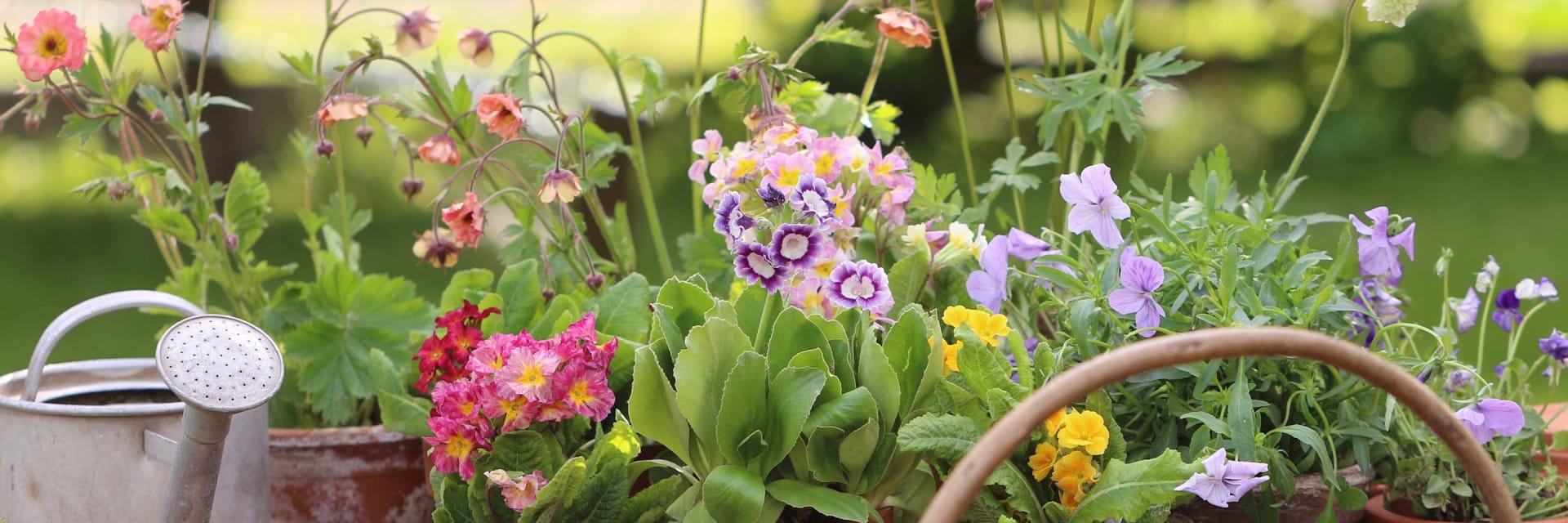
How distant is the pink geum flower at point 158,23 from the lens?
1.02 metres

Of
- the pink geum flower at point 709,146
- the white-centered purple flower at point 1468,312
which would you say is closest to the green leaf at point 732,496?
the pink geum flower at point 709,146

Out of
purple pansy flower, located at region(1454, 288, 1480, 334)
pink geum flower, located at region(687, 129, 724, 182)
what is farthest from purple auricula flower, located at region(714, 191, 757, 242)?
purple pansy flower, located at region(1454, 288, 1480, 334)

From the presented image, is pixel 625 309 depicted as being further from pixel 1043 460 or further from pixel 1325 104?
pixel 1325 104

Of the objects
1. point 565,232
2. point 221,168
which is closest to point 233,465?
point 565,232

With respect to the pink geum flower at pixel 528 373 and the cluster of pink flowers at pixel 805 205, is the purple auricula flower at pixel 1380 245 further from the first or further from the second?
the pink geum flower at pixel 528 373

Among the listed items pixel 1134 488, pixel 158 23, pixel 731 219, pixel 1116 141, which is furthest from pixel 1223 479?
pixel 1116 141

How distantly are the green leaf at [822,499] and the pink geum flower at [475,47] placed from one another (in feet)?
1.50

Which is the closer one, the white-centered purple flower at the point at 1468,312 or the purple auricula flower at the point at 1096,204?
the purple auricula flower at the point at 1096,204

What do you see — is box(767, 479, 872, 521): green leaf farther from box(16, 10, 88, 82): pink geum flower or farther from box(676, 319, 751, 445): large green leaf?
box(16, 10, 88, 82): pink geum flower

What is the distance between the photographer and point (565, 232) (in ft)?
3.60

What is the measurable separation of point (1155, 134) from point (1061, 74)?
2.46 m

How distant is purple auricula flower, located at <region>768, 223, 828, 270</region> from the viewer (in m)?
0.72

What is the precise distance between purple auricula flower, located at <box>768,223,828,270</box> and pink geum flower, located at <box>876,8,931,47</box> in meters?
0.30

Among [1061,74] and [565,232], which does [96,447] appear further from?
[1061,74]
